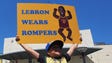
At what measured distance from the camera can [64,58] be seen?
4977 millimetres

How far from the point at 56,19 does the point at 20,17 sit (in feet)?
2.78

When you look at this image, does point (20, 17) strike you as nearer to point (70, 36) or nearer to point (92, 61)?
point (70, 36)

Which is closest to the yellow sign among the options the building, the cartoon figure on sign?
the cartoon figure on sign

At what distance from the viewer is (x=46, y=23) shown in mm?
7480

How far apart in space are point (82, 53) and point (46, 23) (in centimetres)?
3115

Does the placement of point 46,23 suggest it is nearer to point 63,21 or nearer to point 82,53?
point 63,21

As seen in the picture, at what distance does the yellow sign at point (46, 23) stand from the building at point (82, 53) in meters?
28.6

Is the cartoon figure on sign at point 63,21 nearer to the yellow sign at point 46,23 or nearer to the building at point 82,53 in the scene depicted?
the yellow sign at point 46,23

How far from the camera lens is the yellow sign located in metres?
6.87

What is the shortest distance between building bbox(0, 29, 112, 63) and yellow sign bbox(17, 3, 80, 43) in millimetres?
28592

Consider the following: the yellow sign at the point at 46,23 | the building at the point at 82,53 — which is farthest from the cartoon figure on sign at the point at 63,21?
the building at the point at 82,53

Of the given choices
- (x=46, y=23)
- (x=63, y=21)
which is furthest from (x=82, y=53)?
(x=63, y=21)

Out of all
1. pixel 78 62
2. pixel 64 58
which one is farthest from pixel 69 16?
pixel 78 62

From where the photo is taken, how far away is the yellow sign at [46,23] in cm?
687
